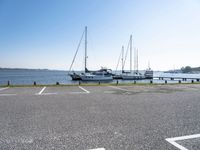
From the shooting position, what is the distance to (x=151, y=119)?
5.57m

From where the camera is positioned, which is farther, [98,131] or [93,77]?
[93,77]

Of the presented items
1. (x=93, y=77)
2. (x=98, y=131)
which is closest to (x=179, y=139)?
(x=98, y=131)

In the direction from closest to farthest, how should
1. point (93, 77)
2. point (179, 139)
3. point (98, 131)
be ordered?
point (179, 139) < point (98, 131) < point (93, 77)

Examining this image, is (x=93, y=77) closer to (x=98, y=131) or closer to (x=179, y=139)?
(x=98, y=131)

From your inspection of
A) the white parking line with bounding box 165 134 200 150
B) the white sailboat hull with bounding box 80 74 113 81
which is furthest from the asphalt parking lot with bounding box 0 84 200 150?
the white sailboat hull with bounding box 80 74 113 81

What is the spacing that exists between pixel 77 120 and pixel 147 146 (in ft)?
8.69

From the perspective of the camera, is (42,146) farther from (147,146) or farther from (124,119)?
(124,119)

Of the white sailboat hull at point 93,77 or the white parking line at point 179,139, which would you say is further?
the white sailboat hull at point 93,77

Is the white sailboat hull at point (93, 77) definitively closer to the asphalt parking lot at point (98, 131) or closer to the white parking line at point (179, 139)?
the asphalt parking lot at point (98, 131)

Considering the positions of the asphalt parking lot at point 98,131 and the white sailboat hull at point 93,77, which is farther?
the white sailboat hull at point 93,77

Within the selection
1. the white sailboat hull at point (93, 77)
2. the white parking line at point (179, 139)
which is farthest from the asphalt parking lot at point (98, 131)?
the white sailboat hull at point (93, 77)

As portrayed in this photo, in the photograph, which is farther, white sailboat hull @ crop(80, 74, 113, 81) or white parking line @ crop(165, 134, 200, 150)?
white sailboat hull @ crop(80, 74, 113, 81)

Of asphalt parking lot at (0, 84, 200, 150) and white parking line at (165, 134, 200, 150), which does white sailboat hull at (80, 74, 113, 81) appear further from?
white parking line at (165, 134, 200, 150)

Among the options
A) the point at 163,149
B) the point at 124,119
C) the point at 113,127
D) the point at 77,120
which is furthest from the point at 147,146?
the point at 77,120
